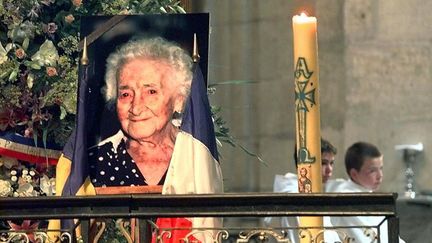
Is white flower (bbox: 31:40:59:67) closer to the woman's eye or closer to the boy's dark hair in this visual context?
the woman's eye

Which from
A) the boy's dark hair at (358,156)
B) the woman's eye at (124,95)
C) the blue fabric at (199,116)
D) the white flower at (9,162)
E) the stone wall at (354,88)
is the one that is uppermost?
the stone wall at (354,88)

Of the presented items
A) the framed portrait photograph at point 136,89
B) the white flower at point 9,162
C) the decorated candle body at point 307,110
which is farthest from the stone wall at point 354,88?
the decorated candle body at point 307,110

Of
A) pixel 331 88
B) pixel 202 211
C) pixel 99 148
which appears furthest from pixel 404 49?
pixel 202 211

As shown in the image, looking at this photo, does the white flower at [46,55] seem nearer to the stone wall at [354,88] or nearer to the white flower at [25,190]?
the white flower at [25,190]

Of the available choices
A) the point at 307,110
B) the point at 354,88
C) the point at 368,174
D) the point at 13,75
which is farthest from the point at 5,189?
the point at 354,88

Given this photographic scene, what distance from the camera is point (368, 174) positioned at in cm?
828

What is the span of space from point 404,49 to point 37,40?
14.3 feet

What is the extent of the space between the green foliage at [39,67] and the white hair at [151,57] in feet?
1.04

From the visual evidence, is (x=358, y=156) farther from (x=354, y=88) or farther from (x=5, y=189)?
(x=5, y=189)

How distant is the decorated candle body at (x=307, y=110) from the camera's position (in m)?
4.68

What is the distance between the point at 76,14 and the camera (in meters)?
5.83

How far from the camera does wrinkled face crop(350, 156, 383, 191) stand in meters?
8.28

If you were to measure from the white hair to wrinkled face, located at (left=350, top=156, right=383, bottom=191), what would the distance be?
3.11 m

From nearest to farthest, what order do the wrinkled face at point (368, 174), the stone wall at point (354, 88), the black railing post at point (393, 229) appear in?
the black railing post at point (393, 229) → the wrinkled face at point (368, 174) → the stone wall at point (354, 88)
